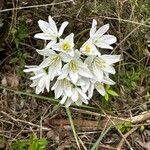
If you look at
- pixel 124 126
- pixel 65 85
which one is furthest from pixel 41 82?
pixel 124 126

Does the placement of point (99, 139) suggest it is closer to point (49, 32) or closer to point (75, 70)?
point (75, 70)

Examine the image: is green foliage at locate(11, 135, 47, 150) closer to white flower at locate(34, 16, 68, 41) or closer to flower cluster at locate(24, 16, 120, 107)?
flower cluster at locate(24, 16, 120, 107)

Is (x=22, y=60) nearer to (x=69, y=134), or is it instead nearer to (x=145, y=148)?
(x=69, y=134)

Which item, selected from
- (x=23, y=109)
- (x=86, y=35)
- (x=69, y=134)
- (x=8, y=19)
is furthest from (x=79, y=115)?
(x=8, y=19)

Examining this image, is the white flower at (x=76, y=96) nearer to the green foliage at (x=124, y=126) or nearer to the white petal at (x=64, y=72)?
the white petal at (x=64, y=72)

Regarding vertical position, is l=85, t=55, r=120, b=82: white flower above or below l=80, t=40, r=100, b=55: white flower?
below

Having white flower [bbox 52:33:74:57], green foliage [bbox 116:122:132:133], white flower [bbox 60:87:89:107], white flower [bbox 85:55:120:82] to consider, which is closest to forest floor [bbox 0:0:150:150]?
green foliage [bbox 116:122:132:133]
